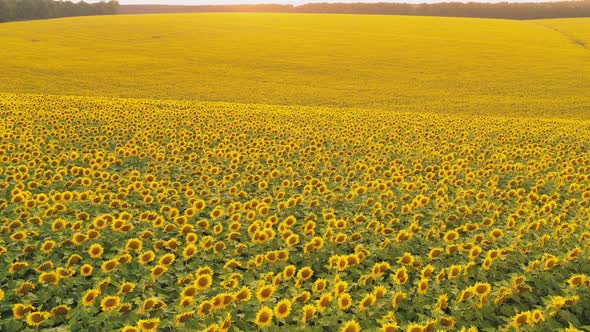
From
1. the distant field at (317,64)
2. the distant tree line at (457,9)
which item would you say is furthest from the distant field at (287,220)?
the distant tree line at (457,9)

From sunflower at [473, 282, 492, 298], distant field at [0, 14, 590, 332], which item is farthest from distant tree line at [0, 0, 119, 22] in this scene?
sunflower at [473, 282, 492, 298]

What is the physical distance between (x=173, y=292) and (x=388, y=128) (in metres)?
13.0

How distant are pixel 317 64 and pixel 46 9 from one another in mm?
90572

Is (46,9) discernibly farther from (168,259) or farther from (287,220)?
(168,259)

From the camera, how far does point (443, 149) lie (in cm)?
1344

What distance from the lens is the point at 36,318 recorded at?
14.9 ft

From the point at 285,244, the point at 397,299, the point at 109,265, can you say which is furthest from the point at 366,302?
the point at 109,265

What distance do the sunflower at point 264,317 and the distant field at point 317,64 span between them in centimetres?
2770

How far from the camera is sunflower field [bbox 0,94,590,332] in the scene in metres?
4.77

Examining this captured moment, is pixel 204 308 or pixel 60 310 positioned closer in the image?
pixel 204 308

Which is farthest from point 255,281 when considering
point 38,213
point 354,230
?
point 38,213

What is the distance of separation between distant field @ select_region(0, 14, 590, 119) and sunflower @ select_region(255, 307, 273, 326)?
27701mm

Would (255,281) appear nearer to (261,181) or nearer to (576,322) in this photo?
(576,322)

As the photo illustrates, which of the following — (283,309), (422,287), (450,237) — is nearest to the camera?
(283,309)
